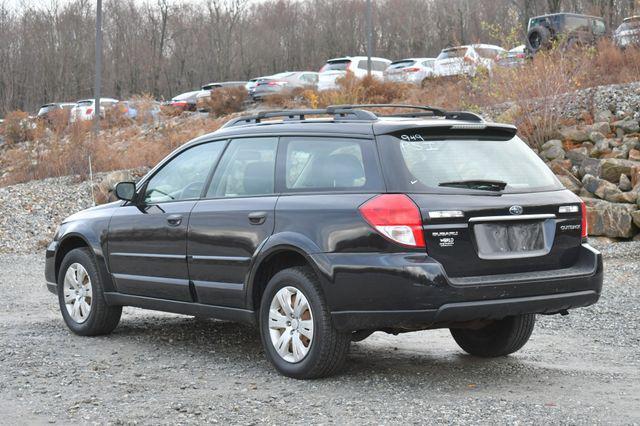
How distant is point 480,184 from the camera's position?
597cm

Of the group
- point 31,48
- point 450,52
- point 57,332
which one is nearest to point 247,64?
point 31,48

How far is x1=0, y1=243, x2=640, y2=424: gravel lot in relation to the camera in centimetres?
536

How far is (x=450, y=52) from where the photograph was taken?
29.8m

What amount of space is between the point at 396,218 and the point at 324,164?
862mm

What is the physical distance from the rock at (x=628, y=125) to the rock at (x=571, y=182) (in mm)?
2278

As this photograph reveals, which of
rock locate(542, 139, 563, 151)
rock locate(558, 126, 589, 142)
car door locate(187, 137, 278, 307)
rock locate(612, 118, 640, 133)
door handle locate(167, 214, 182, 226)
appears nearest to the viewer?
car door locate(187, 137, 278, 307)

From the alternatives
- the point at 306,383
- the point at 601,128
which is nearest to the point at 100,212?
the point at 306,383

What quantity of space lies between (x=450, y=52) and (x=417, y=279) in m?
25.0

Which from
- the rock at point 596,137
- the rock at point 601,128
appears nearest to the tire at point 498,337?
the rock at point 596,137

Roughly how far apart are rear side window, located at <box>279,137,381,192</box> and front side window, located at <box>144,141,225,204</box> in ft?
2.65

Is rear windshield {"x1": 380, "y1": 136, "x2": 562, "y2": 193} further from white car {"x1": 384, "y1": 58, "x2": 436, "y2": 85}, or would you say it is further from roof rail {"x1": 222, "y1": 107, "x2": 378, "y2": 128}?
white car {"x1": 384, "y1": 58, "x2": 436, "y2": 85}

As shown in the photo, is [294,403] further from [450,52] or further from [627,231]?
[450,52]

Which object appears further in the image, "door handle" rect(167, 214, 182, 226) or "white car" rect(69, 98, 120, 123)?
"white car" rect(69, 98, 120, 123)

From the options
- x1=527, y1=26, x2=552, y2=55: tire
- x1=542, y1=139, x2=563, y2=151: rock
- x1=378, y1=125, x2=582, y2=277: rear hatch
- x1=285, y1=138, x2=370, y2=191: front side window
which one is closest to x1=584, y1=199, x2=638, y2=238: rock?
x1=542, y1=139, x2=563, y2=151: rock
